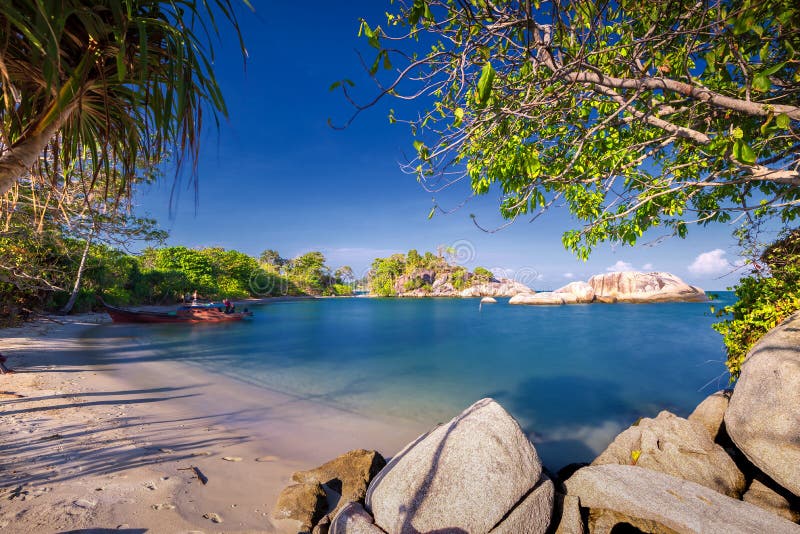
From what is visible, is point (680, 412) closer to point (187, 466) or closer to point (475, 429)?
point (475, 429)

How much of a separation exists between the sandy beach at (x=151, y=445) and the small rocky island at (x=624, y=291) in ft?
178

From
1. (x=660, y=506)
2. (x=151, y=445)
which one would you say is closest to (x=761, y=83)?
(x=660, y=506)

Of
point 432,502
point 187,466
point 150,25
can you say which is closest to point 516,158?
point 150,25

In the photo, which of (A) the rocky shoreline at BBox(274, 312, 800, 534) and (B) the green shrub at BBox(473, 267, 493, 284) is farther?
(B) the green shrub at BBox(473, 267, 493, 284)

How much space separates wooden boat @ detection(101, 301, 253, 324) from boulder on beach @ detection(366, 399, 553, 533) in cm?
2390

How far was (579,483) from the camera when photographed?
11.1 ft

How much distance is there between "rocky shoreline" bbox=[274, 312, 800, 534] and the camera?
288 cm

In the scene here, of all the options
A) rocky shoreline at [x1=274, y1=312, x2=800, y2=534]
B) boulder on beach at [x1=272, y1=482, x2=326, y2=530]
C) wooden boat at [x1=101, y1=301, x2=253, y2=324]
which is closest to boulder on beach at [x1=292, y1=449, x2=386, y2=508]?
rocky shoreline at [x1=274, y1=312, x2=800, y2=534]

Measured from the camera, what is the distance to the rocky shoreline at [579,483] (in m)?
2.88

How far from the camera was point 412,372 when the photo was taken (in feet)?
40.0

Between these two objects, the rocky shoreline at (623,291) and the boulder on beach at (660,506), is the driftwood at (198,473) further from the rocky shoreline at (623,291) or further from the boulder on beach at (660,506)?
the rocky shoreline at (623,291)

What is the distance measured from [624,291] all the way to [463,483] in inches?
2532

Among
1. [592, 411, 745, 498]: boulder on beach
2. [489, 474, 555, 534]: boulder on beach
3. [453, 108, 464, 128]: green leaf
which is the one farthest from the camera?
Answer: [592, 411, 745, 498]: boulder on beach

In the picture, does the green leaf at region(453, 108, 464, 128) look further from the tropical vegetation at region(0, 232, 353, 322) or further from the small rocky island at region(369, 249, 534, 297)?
the small rocky island at region(369, 249, 534, 297)
